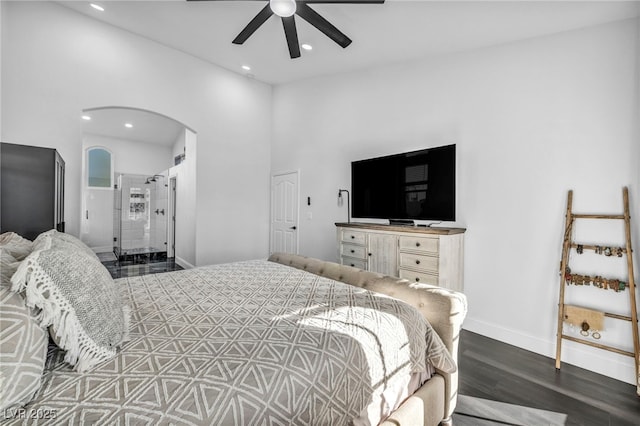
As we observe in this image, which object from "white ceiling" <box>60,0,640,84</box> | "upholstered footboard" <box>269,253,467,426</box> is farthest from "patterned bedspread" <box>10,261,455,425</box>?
"white ceiling" <box>60,0,640,84</box>

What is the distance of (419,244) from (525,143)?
1.39m

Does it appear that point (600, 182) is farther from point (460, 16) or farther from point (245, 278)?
point (245, 278)

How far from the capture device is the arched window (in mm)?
6895

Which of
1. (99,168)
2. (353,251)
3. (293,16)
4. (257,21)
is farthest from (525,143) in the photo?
(99,168)

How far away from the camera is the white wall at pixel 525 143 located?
2252 mm

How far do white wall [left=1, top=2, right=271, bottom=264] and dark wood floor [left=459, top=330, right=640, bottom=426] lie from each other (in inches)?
147

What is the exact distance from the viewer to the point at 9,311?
712 mm

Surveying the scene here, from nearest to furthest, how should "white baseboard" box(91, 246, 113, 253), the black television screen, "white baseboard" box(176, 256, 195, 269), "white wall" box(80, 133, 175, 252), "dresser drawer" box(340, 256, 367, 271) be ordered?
1. the black television screen
2. "dresser drawer" box(340, 256, 367, 271)
3. "white baseboard" box(176, 256, 195, 269)
4. "white wall" box(80, 133, 175, 252)
5. "white baseboard" box(91, 246, 113, 253)

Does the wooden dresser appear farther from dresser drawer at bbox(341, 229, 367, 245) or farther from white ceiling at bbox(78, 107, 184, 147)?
white ceiling at bbox(78, 107, 184, 147)

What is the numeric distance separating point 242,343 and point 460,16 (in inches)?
129

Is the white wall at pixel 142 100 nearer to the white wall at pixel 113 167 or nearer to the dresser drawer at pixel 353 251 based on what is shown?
the dresser drawer at pixel 353 251

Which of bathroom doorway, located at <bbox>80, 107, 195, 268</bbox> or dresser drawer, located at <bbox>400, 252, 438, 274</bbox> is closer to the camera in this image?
dresser drawer, located at <bbox>400, 252, 438, 274</bbox>

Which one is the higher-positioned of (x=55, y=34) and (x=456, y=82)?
(x=55, y=34)

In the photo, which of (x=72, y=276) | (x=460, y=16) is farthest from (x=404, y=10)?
(x=72, y=276)
